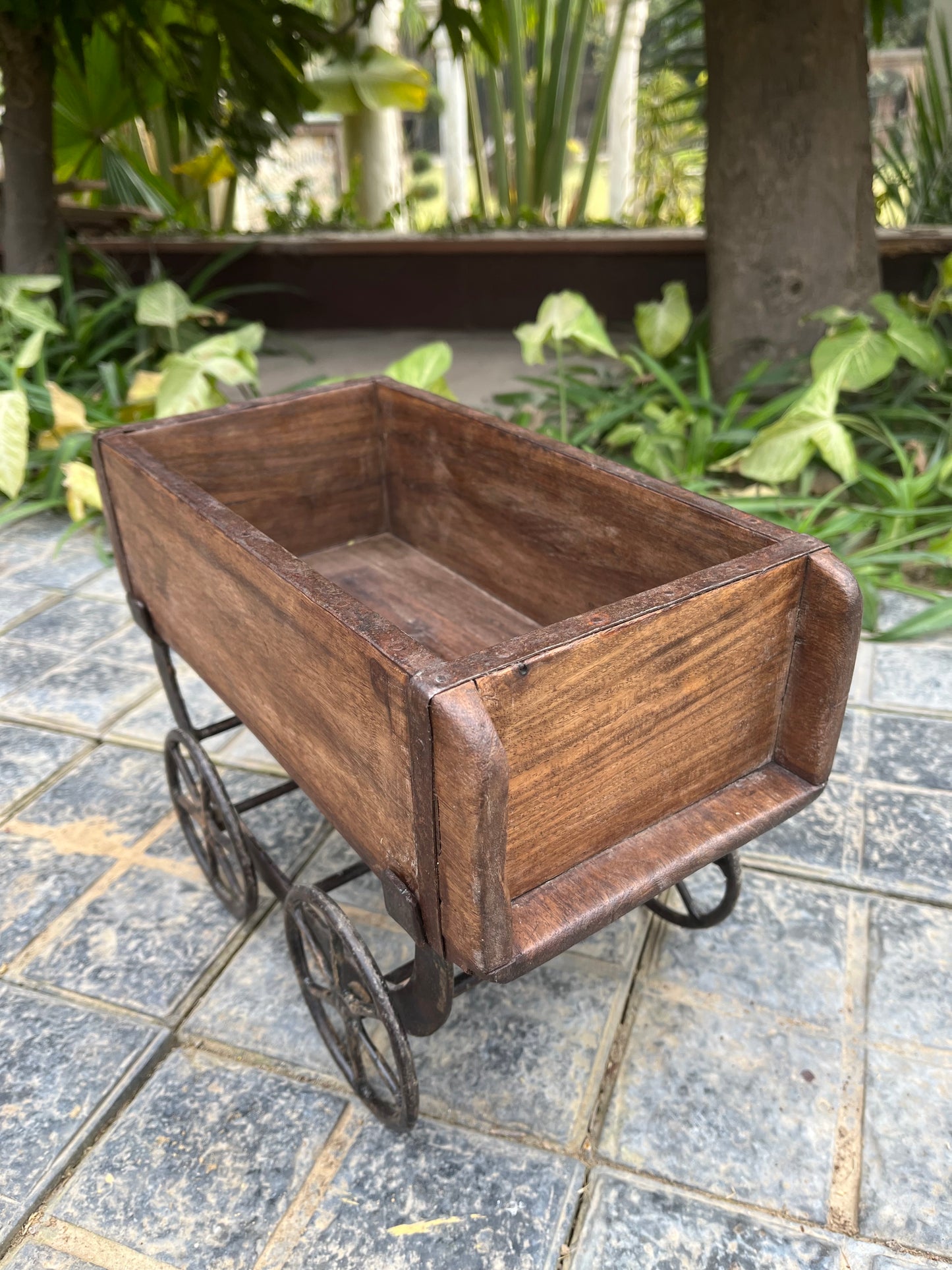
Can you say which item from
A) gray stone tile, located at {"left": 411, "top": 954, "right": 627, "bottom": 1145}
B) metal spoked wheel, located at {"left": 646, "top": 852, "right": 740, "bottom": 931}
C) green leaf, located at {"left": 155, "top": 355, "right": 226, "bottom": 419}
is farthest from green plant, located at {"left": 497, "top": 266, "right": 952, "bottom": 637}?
gray stone tile, located at {"left": 411, "top": 954, "right": 627, "bottom": 1145}

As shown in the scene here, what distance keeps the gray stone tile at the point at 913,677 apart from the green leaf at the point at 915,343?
3.18 ft

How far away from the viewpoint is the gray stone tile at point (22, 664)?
Answer: 2408mm

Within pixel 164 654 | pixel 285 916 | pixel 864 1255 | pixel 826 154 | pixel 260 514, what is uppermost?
pixel 826 154

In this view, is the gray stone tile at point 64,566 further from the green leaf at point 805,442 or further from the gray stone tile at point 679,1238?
the gray stone tile at point 679,1238

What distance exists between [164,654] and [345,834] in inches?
31.1

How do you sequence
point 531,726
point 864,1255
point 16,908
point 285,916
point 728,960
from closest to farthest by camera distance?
point 531,726 → point 864,1255 → point 285,916 → point 728,960 → point 16,908

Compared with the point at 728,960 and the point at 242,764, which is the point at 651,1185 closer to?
the point at 728,960

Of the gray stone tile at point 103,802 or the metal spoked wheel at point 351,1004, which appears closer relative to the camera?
the metal spoked wheel at point 351,1004

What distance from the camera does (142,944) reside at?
5.40 ft

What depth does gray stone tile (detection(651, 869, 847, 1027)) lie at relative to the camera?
1.51m

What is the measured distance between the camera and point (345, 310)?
470cm

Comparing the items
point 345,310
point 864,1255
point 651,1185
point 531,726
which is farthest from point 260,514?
point 345,310

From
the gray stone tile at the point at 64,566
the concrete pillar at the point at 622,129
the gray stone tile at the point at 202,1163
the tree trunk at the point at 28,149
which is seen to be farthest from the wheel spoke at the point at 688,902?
the concrete pillar at the point at 622,129

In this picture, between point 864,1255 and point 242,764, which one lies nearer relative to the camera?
point 864,1255
